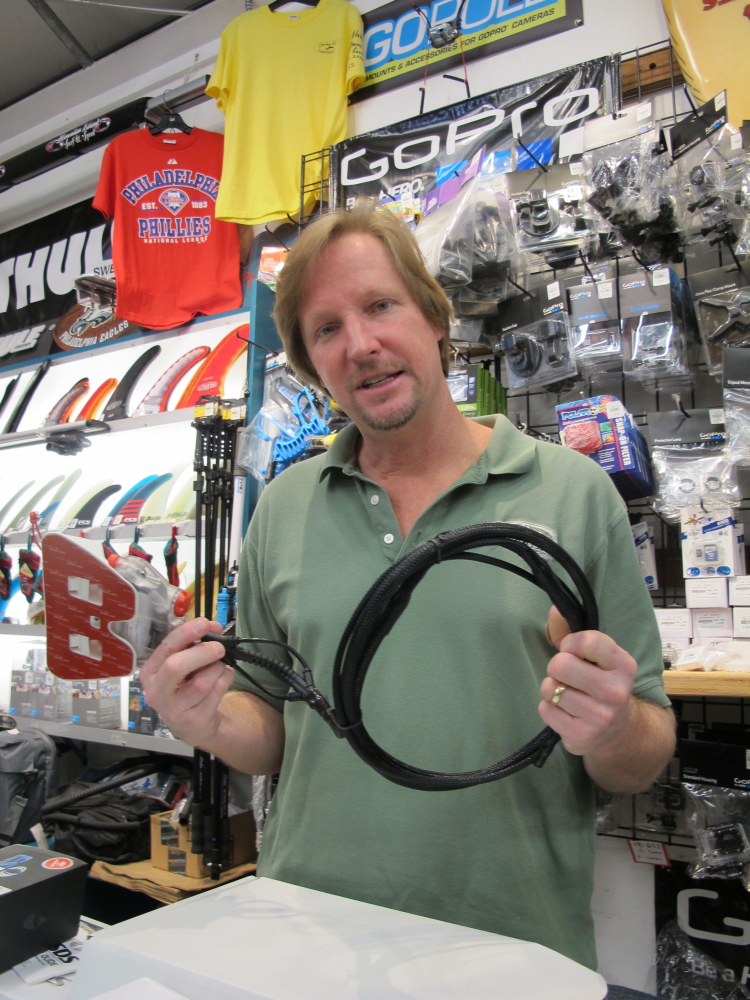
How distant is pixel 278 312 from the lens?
1257 mm

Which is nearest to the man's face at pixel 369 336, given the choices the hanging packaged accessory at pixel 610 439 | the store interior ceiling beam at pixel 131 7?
the hanging packaged accessory at pixel 610 439

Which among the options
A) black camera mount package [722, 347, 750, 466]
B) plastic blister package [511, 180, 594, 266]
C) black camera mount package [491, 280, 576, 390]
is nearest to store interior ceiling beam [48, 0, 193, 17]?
plastic blister package [511, 180, 594, 266]

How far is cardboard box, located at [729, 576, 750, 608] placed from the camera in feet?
5.19

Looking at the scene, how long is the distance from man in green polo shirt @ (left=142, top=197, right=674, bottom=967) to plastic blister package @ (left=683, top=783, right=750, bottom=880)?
0.80m

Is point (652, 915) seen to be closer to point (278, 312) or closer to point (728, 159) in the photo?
point (278, 312)

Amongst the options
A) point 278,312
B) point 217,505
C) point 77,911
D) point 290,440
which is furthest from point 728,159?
point 77,911

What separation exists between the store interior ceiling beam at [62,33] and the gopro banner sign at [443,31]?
1.90 meters

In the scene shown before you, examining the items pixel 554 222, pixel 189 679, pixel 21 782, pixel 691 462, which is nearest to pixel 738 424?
pixel 691 462

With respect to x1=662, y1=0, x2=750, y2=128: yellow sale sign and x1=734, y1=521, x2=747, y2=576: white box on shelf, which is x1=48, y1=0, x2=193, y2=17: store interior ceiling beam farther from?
x1=734, y1=521, x2=747, y2=576: white box on shelf

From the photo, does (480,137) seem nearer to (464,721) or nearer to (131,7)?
(464,721)

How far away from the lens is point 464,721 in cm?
93

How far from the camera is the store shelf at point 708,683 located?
4.46 feet

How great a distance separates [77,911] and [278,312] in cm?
109

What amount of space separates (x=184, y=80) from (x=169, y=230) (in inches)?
39.0
